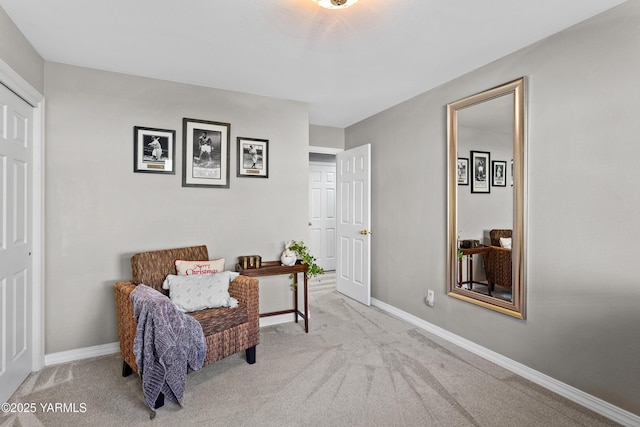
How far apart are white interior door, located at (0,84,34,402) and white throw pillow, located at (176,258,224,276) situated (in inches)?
39.7

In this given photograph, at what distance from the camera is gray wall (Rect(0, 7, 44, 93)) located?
76.3 inches

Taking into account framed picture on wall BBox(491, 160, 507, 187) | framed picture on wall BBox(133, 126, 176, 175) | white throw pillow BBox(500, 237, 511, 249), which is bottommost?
white throw pillow BBox(500, 237, 511, 249)

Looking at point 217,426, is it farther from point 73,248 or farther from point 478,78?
point 478,78

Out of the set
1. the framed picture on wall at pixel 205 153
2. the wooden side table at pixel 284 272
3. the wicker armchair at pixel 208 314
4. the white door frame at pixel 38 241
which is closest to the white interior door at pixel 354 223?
the wooden side table at pixel 284 272

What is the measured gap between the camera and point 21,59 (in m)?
2.17

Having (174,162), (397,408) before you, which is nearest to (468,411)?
(397,408)

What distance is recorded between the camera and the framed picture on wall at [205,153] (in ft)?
10.0

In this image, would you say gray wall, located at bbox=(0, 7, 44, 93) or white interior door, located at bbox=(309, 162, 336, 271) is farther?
white interior door, located at bbox=(309, 162, 336, 271)

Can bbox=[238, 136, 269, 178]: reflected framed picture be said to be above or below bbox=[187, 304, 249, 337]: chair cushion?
above

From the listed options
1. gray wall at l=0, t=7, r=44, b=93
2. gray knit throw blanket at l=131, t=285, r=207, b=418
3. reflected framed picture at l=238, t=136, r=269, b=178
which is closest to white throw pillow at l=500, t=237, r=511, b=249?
reflected framed picture at l=238, t=136, r=269, b=178

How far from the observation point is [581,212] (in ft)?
6.79

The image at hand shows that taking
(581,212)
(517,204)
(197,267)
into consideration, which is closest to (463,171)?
(517,204)

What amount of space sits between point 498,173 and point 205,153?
102 inches

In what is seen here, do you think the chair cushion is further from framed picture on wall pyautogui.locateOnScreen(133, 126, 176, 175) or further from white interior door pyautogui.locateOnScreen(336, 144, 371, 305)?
white interior door pyautogui.locateOnScreen(336, 144, 371, 305)
